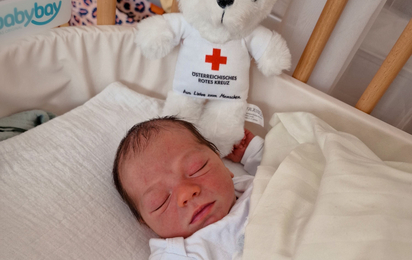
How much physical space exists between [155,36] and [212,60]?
0.51 feet

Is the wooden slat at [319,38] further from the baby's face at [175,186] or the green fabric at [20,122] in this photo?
the green fabric at [20,122]

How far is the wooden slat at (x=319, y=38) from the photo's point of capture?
721 millimetres

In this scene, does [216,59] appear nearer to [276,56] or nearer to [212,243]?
[276,56]

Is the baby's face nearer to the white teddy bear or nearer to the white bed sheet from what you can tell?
the white bed sheet

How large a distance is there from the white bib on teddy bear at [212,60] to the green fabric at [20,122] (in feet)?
1.25

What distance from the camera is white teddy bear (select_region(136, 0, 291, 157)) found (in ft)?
2.38

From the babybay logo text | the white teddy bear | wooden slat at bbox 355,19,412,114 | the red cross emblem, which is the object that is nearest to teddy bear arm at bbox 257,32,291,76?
the white teddy bear

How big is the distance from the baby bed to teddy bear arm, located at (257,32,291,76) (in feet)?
0.25

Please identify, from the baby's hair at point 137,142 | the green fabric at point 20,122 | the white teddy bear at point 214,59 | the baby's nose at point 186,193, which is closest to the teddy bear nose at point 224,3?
the white teddy bear at point 214,59

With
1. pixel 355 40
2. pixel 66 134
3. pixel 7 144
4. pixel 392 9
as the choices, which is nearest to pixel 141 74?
pixel 66 134

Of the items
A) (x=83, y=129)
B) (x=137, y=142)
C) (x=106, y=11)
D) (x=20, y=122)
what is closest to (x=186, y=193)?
(x=137, y=142)

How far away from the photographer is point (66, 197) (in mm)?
624

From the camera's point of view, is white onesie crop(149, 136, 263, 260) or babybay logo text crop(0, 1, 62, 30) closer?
white onesie crop(149, 136, 263, 260)

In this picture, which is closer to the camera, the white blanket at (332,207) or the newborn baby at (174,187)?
the white blanket at (332,207)
